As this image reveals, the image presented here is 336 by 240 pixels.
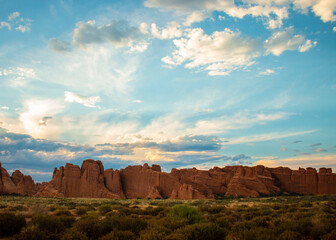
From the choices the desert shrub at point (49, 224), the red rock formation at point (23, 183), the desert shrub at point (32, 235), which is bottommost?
the red rock formation at point (23, 183)

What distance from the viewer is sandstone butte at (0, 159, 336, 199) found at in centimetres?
6266

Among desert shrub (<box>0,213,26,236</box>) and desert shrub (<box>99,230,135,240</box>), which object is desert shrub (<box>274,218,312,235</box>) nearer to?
desert shrub (<box>99,230,135,240</box>)

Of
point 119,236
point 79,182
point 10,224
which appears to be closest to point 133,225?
point 119,236

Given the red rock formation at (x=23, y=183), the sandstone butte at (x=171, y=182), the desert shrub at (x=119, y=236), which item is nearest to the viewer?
the desert shrub at (x=119, y=236)

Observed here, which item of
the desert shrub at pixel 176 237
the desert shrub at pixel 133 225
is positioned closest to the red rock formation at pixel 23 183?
the desert shrub at pixel 133 225

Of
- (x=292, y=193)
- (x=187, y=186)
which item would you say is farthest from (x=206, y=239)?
(x=292, y=193)

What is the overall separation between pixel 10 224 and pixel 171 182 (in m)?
61.0

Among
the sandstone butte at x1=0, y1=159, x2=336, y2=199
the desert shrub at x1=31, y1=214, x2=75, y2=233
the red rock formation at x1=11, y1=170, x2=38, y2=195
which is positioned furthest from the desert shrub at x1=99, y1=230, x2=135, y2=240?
the red rock formation at x1=11, y1=170, x2=38, y2=195

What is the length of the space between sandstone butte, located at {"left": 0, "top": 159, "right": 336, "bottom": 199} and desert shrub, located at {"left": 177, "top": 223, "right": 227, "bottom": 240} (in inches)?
2008

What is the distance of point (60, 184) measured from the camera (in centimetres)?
6812

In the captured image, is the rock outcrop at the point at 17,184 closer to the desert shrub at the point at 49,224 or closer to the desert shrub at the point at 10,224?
the desert shrub at the point at 10,224

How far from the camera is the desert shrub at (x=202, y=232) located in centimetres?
921

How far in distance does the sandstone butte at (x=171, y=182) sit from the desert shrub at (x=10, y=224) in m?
51.6

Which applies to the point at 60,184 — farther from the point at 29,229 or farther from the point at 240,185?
the point at 29,229
